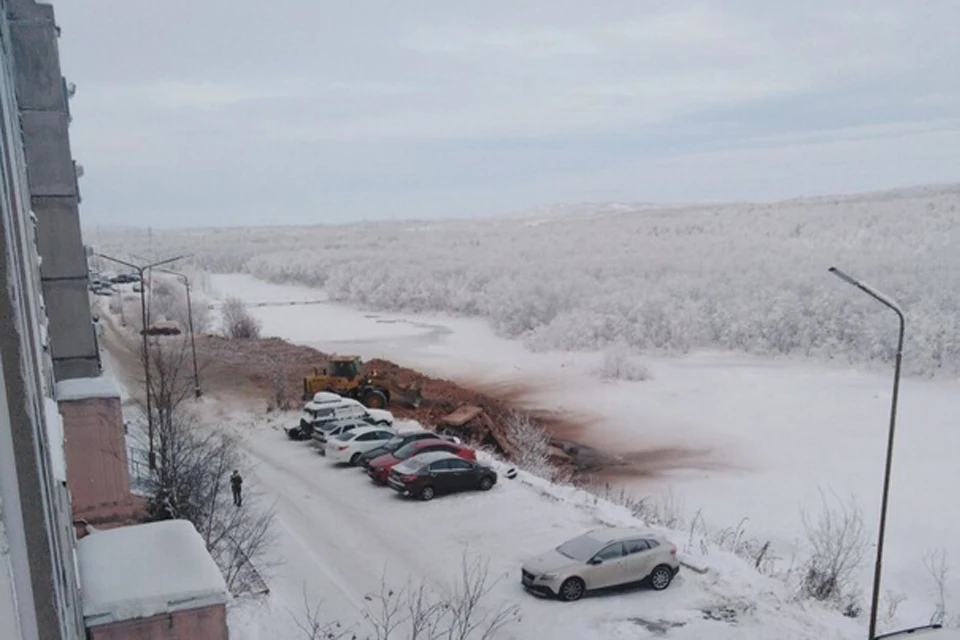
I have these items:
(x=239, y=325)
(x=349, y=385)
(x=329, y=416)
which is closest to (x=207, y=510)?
(x=329, y=416)

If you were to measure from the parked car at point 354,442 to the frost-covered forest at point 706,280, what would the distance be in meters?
40.1

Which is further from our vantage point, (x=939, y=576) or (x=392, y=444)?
(x=392, y=444)

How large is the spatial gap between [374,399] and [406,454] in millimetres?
11388

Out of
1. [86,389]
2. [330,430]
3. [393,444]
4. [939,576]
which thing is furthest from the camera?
[330,430]

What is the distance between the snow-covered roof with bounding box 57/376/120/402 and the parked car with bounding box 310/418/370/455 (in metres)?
11.5

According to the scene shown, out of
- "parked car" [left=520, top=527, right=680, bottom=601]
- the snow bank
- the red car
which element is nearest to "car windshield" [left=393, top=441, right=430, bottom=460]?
the red car

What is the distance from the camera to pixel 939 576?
18859 mm

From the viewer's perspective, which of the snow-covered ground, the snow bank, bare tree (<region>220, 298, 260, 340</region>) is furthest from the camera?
bare tree (<region>220, 298, 260, 340</region>)

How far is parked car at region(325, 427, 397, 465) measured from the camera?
2339 cm

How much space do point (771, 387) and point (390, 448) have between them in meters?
28.9

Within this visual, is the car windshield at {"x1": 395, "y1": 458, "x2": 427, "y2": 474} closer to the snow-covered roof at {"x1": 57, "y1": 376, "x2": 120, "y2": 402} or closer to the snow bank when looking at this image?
the snow-covered roof at {"x1": 57, "y1": 376, "x2": 120, "y2": 402}

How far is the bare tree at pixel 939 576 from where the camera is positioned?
16.3 metres

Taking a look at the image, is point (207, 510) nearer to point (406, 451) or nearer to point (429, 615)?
point (429, 615)

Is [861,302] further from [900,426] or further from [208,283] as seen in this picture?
[208,283]
